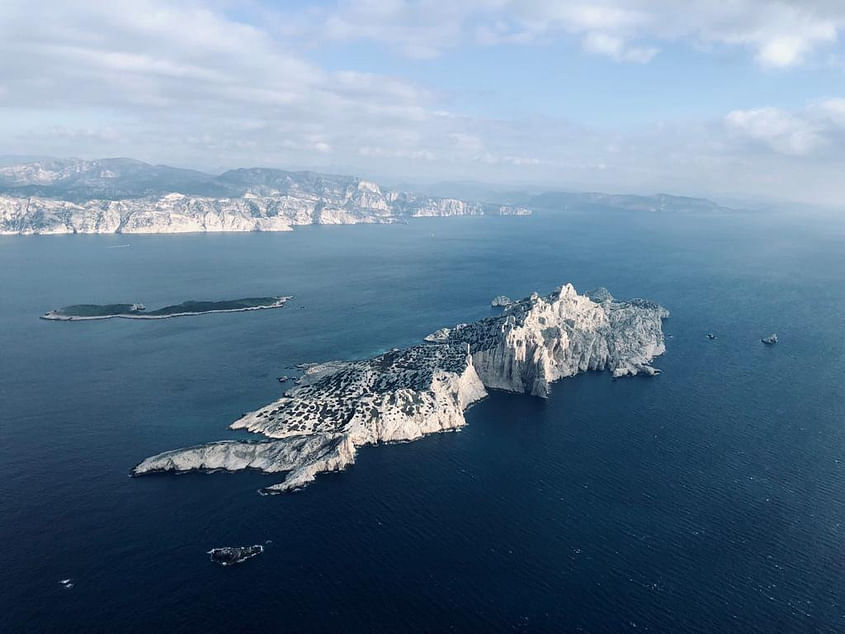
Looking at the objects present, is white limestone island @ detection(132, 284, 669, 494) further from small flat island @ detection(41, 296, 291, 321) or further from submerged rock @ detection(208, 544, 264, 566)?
small flat island @ detection(41, 296, 291, 321)

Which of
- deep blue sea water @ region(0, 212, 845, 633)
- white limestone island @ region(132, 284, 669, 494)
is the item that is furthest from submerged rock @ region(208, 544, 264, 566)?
white limestone island @ region(132, 284, 669, 494)

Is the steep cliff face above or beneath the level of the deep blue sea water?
above

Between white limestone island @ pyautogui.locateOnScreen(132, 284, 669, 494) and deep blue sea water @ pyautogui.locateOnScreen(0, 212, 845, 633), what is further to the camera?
white limestone island @ pyautogui.locateOnScreen(132, 284, 669, 494)

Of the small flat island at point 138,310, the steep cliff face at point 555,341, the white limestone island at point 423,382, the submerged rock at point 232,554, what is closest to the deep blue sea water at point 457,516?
the submerged rock at point 232,554

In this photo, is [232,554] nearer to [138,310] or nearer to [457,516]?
[457,516]

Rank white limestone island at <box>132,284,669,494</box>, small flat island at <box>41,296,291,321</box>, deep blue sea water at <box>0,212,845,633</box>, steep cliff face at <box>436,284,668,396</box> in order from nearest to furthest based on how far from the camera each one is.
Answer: deep blue sea water at <box>0,212,845,633</box>, white limestone island at <box>132,284,669,494</box>, steep cliff face at <box>436,284,668,396</box>, small flat island at <box>41,296,291,321</box>

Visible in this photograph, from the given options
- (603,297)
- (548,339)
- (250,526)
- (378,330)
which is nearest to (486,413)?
(548,339)

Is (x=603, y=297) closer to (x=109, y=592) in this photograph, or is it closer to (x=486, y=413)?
(x=486, y=413)

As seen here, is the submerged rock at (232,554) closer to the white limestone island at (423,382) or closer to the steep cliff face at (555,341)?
the white limestone island at (423,382)
